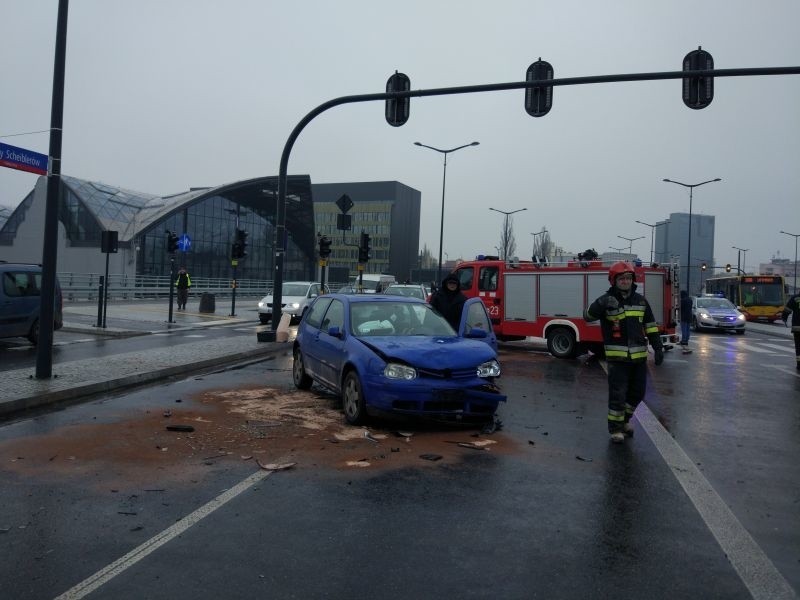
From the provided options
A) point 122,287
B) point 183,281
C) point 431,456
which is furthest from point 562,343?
point 122,287

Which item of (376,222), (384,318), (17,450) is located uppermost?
(376,222)

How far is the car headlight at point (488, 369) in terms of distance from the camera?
7.30 m

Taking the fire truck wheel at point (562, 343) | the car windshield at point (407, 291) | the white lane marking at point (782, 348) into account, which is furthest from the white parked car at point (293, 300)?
the white lane marking at point (782, 348)

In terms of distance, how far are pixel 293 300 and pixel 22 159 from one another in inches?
617

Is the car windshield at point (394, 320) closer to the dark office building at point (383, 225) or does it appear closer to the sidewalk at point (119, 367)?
the sidewalk at point (119, 367)

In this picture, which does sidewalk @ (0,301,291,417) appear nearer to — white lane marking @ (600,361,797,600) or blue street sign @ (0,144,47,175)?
blue street sign @ (0,144,47,175)

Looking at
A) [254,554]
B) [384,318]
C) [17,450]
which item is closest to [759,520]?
[254,554]

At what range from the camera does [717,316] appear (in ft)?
89.8

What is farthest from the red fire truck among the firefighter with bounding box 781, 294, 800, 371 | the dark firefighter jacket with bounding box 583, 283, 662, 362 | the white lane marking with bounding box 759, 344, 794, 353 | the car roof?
the dark firefighter jacket with bounding box 583, 283, 662, 362

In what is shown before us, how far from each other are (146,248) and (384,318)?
46.6 metres

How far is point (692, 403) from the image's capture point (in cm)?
967

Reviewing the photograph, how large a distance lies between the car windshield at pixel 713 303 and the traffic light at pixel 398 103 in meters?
19.9

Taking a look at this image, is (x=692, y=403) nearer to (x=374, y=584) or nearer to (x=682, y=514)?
(x=682, y=514)

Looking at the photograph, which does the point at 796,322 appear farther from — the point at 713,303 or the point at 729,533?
the point at 713,303
